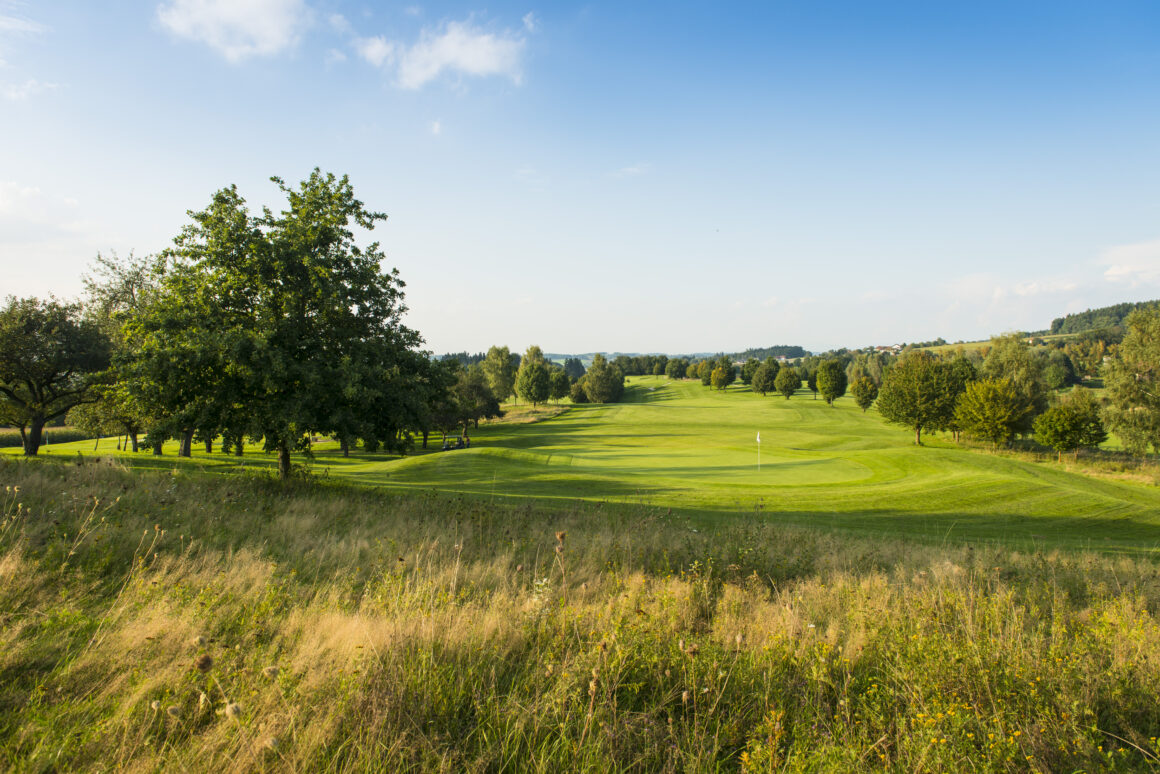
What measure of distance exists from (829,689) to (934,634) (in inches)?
54.5

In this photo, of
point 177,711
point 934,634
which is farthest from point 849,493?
point 177,711

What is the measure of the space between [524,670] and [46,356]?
30.9 meters

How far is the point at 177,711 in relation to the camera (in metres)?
2.99

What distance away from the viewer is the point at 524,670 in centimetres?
375

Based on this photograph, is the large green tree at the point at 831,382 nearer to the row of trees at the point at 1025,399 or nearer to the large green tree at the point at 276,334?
the row of trees at the point at 1025,399

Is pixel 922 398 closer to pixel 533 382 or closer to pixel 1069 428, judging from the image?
pixel 1069 428

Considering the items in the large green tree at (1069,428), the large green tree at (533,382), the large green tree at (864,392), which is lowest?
the large green tree at (1069,428)

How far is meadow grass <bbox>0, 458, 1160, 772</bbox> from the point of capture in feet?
9.59

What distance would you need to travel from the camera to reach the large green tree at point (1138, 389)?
43000 mm

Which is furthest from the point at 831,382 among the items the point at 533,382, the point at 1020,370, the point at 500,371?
the point at 500,371

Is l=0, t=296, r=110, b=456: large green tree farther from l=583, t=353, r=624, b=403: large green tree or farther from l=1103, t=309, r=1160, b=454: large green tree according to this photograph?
l=583, t=353, r=624, b=403: large green tree

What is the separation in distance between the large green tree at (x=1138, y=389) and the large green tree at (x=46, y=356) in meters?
70.7

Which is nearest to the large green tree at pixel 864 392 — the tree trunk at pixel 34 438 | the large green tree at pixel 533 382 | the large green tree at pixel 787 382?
the large green tree at pixel 787 382

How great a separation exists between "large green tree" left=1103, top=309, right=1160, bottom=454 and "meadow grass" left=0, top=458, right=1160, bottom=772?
54.5 metres
